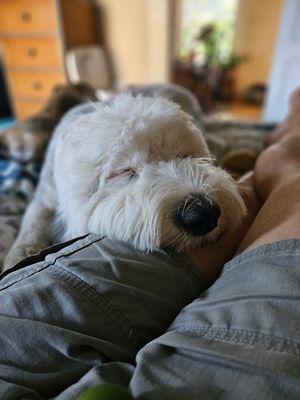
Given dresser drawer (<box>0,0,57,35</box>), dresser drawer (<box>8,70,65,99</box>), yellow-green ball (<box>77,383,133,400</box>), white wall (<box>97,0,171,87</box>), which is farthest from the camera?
white wall (<box>97,0,171,87</box>)

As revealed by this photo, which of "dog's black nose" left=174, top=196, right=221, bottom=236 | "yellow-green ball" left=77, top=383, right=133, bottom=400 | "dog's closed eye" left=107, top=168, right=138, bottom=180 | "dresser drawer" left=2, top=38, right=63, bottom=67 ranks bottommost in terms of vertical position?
"yellow-green ball" left=77, top=383, right=133, bottom=400

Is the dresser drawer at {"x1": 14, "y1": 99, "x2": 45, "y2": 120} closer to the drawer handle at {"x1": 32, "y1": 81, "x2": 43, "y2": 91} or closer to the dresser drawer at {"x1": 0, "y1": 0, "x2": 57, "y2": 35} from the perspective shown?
the drawer handle at {"x1": 32, "y1": 81, "x2": 43, "y2": 91}

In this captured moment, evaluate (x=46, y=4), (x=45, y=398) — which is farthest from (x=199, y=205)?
(x=46, y=4)

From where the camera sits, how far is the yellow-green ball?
40 cm

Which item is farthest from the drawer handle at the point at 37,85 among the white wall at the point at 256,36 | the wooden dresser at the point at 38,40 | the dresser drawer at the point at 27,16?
the white wall at the point at 256,36

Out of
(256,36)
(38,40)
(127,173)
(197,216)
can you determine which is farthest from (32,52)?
(256,36)

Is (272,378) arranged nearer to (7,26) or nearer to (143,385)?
(143,385)

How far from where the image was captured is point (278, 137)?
1.30 meters

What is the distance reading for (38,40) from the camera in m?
3.15

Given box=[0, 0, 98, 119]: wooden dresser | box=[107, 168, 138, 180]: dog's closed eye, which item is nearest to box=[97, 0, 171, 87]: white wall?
box=[0, 0, 98, 119]: wooden dresser

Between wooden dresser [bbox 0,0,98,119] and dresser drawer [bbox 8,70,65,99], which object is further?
dresser drawer [bbox 8,70,65,99]

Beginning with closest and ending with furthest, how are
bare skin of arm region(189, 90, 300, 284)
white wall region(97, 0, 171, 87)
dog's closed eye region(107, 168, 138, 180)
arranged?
bare skin of arm region(189, 90, 300, 284), dog's closed eye region(107, 168, 138, 180), white wall region(97, 0, 171, 87)

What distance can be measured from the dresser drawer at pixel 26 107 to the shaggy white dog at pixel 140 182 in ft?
9.67

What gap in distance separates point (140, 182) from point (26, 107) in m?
3.36
